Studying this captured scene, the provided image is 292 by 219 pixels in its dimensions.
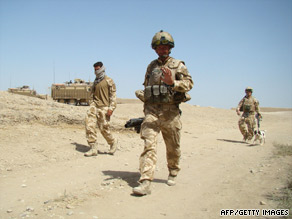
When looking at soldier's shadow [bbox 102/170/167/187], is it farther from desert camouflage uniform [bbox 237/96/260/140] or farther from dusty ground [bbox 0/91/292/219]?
desert camouflage uniform [bbox 237/96/260/140]

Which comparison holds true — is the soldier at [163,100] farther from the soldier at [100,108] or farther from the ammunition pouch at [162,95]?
the soldier at [100,108]

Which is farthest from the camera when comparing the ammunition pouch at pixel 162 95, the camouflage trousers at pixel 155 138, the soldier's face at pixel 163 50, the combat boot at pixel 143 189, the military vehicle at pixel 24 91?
the military vehicle at pixel 24 91

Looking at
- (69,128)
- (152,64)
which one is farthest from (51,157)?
(152,64)

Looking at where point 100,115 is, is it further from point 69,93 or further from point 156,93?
point 69,93

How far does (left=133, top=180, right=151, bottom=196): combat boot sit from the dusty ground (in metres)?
0.09

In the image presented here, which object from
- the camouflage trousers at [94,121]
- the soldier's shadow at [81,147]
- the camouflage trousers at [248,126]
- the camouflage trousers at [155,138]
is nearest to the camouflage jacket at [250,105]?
the camouflage trousers at [248,126]

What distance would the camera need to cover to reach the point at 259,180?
5.10 meters

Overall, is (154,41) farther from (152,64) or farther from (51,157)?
(51,157)

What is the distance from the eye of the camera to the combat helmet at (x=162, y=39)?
4.58 metres

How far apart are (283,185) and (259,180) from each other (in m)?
0.45

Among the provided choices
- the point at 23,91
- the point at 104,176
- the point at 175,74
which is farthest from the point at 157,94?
the point at 23,91

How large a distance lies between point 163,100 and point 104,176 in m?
1.80

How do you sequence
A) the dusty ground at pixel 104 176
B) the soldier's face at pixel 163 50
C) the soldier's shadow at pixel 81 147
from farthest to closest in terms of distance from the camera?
the soldier's shadow at pixel 81 147, the soldier's face at pixel 163 50, the dusty ground at pixel 104 176

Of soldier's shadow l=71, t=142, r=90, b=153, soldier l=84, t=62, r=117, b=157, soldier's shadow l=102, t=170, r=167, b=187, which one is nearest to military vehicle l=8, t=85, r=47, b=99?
soldier's shadow l=71, t=142, r=90, b=153
